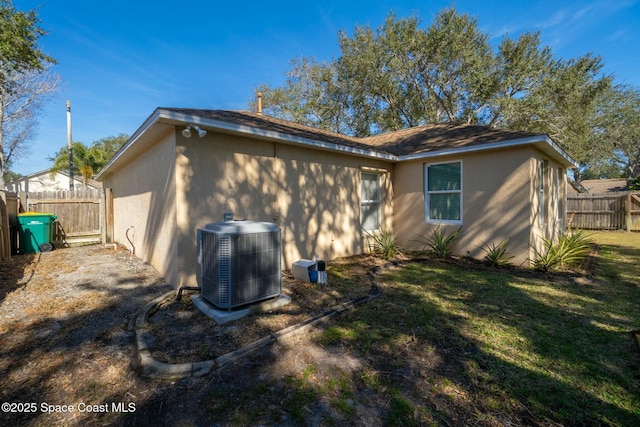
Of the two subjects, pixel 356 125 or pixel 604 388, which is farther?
pixel 356 125

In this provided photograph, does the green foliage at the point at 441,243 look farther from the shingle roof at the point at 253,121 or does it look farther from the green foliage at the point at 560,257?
the shingle roof at the point at 253,121

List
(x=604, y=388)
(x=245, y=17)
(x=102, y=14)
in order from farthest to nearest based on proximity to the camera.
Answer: (x=245, y=17) < (x=102, y=14) < (x=604, y=388)

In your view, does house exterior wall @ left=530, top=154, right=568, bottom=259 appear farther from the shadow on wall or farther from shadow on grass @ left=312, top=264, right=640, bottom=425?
the shadow on wall

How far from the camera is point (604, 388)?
2209 millimetres

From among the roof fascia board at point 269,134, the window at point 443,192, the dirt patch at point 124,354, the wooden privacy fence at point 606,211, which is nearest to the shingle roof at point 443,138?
the window at point 443,192

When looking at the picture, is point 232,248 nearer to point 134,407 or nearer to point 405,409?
point 134,407

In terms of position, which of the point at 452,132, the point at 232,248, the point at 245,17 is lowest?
the point at 232,248

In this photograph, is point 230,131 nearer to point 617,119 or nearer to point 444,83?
point 444,83

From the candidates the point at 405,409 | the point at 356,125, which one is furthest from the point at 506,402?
the point at 356,125

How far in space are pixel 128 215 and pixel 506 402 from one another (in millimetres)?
8924

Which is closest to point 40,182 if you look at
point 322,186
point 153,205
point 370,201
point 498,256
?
point 153,205

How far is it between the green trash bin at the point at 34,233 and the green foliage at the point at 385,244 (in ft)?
29.0

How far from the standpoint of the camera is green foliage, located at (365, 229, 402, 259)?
703 cm

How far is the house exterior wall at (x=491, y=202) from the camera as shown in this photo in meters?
6.03
